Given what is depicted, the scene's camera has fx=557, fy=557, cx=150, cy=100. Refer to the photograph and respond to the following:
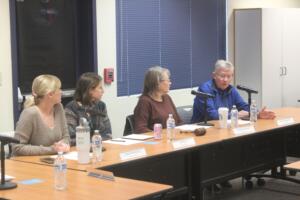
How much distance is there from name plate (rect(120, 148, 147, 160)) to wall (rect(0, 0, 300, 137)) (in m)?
1.79

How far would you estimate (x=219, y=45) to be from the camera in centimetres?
752

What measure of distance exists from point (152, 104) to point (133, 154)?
4.13 ft

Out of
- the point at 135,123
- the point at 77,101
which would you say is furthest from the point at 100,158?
the point at 135,123

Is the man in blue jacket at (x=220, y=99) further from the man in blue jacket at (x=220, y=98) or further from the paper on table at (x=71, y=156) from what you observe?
the paper on table at (x=71, y=156)

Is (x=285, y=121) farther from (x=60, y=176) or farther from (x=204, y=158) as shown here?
(x=60, y=176)

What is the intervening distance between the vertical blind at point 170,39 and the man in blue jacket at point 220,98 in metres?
1.17

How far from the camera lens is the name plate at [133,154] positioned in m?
3.58

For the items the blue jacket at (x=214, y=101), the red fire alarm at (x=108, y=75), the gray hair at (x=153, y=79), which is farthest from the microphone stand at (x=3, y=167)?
the red fire alarm at (x=108, y=75)

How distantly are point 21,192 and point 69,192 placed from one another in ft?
0.78

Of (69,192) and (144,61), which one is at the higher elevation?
(144,61)

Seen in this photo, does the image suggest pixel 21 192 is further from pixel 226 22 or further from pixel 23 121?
pixel 226 22

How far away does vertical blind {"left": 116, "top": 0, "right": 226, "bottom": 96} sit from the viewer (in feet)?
20.3

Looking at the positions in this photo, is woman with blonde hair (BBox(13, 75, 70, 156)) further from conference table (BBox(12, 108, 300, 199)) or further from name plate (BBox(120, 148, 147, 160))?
name plate (BBox(120, 148, 147, 160))

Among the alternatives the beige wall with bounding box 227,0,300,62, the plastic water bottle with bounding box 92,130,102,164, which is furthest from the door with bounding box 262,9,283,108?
the plastic water bottle with bounding box 92,130,102,164
